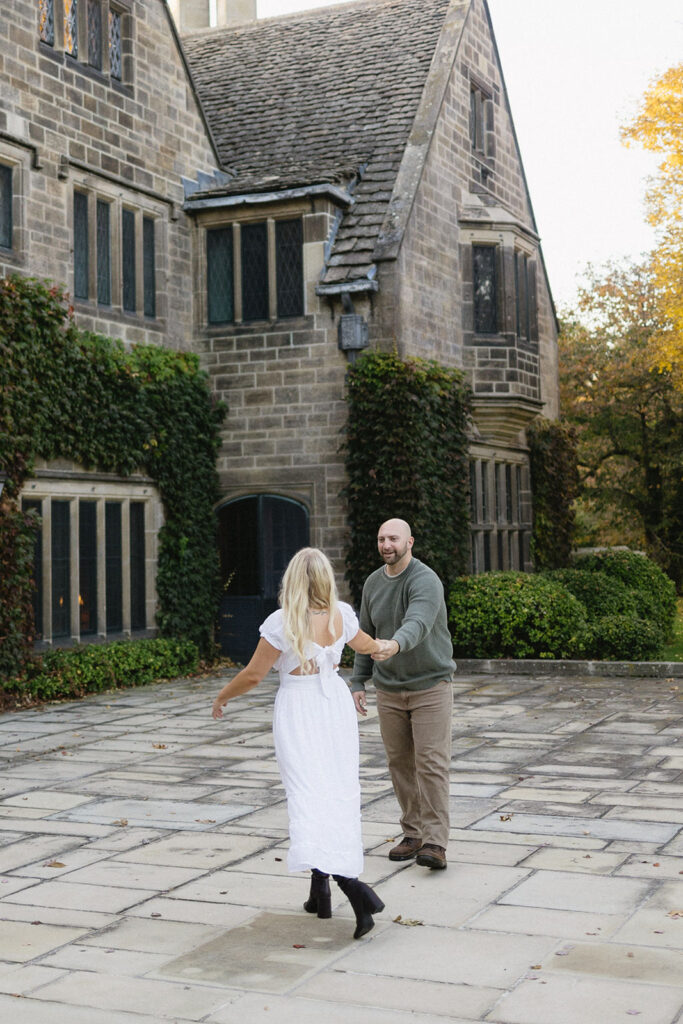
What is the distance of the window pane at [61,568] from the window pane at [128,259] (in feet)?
9.96

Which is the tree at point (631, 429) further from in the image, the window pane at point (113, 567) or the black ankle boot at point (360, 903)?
the black ankle boot at point (360, 903)

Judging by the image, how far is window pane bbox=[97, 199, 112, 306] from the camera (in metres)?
15.4

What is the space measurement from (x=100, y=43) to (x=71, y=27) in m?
0.62

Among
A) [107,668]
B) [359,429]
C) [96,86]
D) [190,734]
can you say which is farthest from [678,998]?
[96,86]

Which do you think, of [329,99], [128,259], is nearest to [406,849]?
[128,259]

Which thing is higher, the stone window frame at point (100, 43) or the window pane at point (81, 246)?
the stone window frame at point (100, 43)

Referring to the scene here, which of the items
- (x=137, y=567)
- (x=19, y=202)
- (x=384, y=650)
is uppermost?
(x=19, y=202)

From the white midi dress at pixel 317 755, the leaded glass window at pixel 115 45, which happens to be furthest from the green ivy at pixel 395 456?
the white midi dress at pixel 317 755

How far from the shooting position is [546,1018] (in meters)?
4.41

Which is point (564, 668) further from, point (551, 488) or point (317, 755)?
point (317, 755)

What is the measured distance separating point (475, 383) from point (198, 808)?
1102 centimetres

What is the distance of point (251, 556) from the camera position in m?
17.1

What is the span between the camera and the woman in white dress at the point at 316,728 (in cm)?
546

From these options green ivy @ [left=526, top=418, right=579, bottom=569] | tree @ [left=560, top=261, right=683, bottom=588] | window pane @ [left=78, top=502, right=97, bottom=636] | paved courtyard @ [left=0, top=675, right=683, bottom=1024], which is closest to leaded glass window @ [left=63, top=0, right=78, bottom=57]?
window pane @ [left=78, top=502, right=97, bottom=636]
